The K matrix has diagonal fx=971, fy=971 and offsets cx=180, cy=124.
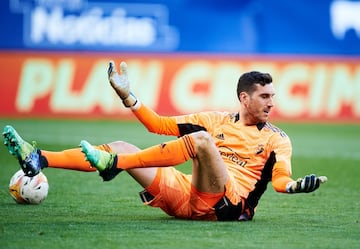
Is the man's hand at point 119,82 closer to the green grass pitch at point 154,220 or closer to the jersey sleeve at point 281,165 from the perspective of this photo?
the green grass pitch at point 154,220

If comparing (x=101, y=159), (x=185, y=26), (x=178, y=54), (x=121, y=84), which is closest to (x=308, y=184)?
(x=101, y=159)

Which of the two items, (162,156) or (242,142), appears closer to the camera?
(162,156)

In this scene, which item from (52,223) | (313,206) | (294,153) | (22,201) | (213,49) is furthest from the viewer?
(213,49)

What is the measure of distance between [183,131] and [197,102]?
502 inches

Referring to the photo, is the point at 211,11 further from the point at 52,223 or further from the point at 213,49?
the point at 52,223

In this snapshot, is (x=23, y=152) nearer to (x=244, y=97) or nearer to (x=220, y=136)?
(x=220, y=136)

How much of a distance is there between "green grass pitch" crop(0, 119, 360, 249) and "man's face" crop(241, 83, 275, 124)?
867 mm

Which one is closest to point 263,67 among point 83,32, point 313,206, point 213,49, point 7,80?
point 213,49

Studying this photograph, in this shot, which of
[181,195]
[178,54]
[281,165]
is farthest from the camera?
[178,54]

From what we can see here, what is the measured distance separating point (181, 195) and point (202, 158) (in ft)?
1.63

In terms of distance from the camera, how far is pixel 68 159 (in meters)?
7.48

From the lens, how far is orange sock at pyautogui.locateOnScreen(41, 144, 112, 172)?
24.4ft

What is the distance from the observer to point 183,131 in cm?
785

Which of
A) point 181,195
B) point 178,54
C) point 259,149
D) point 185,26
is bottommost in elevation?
point 178,54
